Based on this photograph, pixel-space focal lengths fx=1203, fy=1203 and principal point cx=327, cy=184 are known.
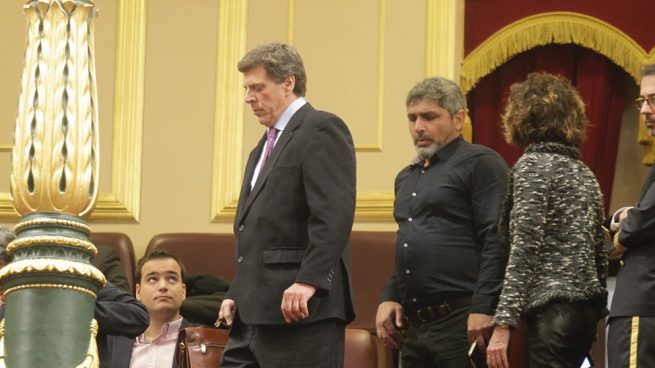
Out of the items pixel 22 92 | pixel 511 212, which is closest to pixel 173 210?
pixel 511 212

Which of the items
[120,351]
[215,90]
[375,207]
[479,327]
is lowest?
[120,351]

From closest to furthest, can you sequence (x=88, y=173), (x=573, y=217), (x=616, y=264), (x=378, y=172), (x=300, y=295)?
(x=88, y=173) → (x=300, y=295) → (x=573, y=217) → (x=616, y=264) → (x=378, y=172)

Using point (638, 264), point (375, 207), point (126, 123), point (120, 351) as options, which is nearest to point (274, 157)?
point (638, 264)

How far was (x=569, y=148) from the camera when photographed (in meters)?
3.73

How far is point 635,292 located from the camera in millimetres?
3402

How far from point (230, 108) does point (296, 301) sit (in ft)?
9.37

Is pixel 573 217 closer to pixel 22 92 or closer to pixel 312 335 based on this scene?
pixel 312 335

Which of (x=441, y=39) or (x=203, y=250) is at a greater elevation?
(x=441, y=39)

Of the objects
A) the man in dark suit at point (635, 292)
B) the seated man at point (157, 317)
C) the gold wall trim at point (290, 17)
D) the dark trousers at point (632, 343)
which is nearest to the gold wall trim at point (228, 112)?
the gold wall trim at point (290, 17)

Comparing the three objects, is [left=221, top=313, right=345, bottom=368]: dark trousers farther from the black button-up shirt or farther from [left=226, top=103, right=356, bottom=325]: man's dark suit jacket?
the black button-up shirt

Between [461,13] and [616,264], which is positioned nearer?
[616,264]

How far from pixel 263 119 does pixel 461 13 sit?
254 cm

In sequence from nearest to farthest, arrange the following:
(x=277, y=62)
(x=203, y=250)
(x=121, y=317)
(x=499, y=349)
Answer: (x=499, y=349)
(x=277, y=62)
(x=121, y=317)
(x=203, y=250)

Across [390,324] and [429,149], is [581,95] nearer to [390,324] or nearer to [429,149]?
[429,149]
